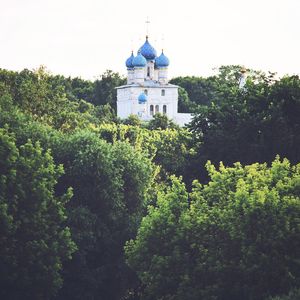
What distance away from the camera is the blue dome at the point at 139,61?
163625 millimetres

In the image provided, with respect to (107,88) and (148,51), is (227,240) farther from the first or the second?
(107,88)

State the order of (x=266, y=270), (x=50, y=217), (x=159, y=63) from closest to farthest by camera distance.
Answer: (x=266, y=270) < (x=50, y=217) < (x=159, y=63)

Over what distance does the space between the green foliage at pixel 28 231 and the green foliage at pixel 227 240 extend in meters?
2.98

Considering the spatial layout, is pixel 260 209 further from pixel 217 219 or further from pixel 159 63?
pixel 159 63

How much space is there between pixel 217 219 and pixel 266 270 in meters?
3.31

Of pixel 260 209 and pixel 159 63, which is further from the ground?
pixel 159 63

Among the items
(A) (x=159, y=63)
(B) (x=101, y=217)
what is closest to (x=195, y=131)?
(B) (x=101, y=217)

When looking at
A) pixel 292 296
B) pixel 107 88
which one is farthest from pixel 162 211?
pixel 107 88

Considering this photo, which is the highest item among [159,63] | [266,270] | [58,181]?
[159,63]

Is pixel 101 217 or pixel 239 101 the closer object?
pixel 101 217

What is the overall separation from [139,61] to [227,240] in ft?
381

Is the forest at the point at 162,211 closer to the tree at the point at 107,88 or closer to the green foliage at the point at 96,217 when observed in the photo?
the green foliage at the point at 96,217

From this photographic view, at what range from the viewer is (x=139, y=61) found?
536ft

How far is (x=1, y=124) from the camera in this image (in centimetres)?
5628
